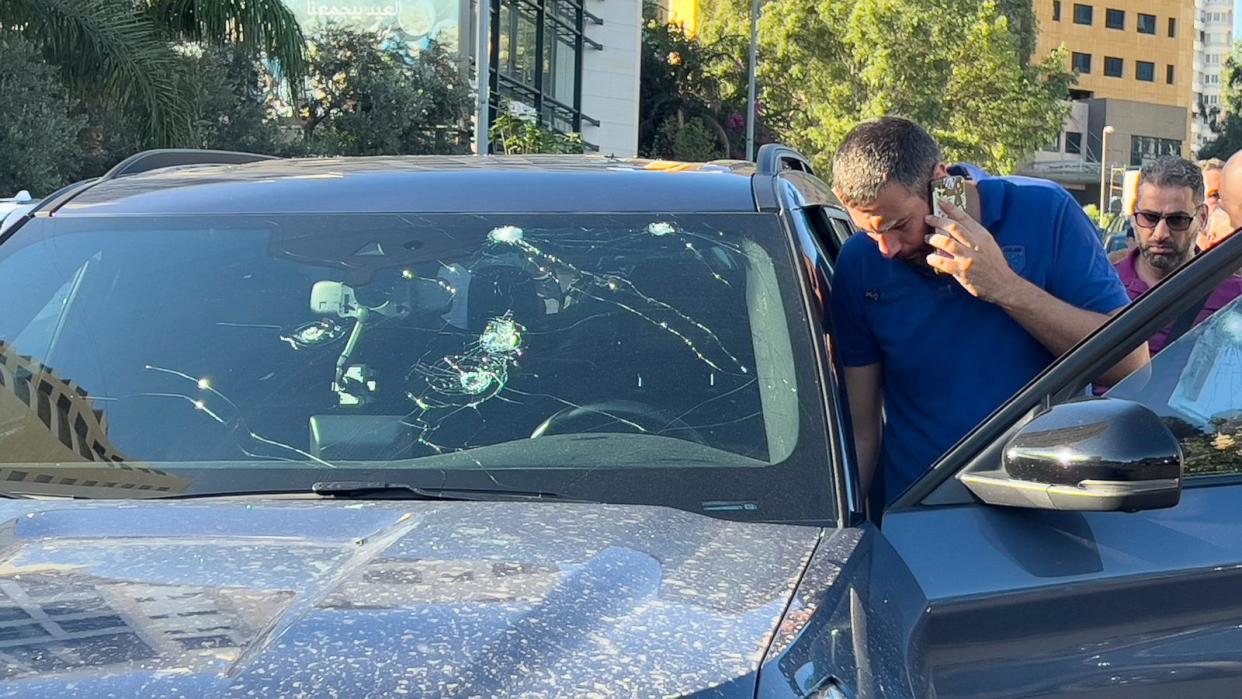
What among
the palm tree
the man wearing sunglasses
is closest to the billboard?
the palm tree

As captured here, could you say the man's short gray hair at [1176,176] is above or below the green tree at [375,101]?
above

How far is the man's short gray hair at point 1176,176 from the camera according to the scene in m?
5.04

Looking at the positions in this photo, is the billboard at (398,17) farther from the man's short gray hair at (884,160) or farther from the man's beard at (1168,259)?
the man's short gray hair at (884,160)

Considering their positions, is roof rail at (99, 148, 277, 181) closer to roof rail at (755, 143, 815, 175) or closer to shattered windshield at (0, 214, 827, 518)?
Result: shattered windshield at (0, 214, 827, 518)

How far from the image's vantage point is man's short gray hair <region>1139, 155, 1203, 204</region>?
5.04 m

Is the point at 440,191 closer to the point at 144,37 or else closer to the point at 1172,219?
the point at 1172,219

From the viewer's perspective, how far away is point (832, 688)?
1686 mm

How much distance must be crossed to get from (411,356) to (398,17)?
22361 millimetres

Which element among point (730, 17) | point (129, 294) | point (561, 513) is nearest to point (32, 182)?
point (129, 294)

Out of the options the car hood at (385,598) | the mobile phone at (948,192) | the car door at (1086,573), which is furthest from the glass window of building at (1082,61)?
the car hood at (385,598)

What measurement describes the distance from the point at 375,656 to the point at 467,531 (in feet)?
1.47

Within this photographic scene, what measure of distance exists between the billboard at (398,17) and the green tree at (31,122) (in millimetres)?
9607

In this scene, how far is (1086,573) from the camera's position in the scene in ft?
7.30

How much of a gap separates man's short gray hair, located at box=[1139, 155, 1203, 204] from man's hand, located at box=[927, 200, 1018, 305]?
7.95 ft
